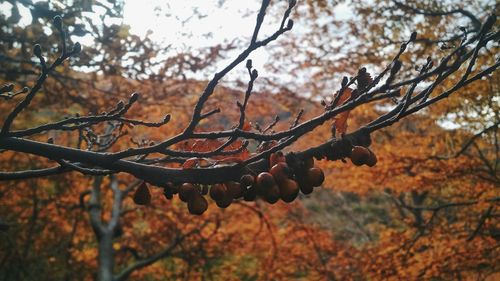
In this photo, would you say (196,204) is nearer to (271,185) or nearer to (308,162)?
(271,185)

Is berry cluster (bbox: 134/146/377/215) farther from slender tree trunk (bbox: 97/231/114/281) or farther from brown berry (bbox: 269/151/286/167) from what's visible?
slender tree trunk (bbox: 97/231/114/281)

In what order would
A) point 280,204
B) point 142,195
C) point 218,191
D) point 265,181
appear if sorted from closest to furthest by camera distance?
point 265,181 → point 218,191 → point 142,195 → point 280,204

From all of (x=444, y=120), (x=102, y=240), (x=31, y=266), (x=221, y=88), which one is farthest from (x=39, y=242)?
(x=444, y=120)

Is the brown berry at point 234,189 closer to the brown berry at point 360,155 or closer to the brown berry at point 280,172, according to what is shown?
the brown berry at point 280,172

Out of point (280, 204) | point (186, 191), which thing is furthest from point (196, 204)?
point (280, 204)

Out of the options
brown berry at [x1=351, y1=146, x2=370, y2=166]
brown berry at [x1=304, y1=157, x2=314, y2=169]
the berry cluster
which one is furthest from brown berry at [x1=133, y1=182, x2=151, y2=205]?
brown berry at [x1=351, y1=146, x2=370, y2=166]

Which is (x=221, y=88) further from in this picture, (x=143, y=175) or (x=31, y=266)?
(x=143, y=175)

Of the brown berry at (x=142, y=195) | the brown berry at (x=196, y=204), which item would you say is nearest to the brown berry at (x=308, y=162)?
the brown berry at (x=196, y=204)
